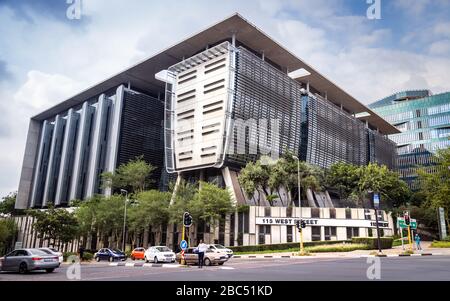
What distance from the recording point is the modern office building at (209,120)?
53219 mm

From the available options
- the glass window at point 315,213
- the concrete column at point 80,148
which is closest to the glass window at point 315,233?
the glass window at point 315,213

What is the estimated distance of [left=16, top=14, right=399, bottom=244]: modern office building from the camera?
53.2m

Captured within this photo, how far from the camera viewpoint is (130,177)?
6225cm

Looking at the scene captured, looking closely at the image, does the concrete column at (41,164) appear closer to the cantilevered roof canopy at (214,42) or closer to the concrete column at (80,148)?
the cantilevered roof canopy at (214,42)

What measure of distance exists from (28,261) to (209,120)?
38.9 metres

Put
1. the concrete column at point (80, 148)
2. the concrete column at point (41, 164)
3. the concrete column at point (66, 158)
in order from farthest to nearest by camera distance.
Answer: the concrete column at point (41, 164)
the concrete column at point (66, 158)
the concrete column at point (80, 148)

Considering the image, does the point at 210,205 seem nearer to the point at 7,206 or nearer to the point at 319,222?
the point at 319,222

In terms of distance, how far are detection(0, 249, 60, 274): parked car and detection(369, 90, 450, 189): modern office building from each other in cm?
10373

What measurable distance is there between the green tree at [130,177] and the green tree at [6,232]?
20448 mm

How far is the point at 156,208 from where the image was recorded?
45875mm

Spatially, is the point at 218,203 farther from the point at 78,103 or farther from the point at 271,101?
the point at 78,103

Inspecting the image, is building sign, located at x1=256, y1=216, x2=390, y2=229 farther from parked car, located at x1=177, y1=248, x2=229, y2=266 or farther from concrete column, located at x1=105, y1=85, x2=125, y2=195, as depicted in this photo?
concrete column, located at x1=105, y1=85, x2=125, y2=195

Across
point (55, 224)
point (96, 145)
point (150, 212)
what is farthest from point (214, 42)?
point (55, 224)

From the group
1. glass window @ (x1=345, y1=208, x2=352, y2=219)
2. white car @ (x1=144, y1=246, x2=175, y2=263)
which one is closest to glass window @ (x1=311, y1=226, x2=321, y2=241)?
glass window @ (x1=345, y1=208, x2=352, y2=219)
